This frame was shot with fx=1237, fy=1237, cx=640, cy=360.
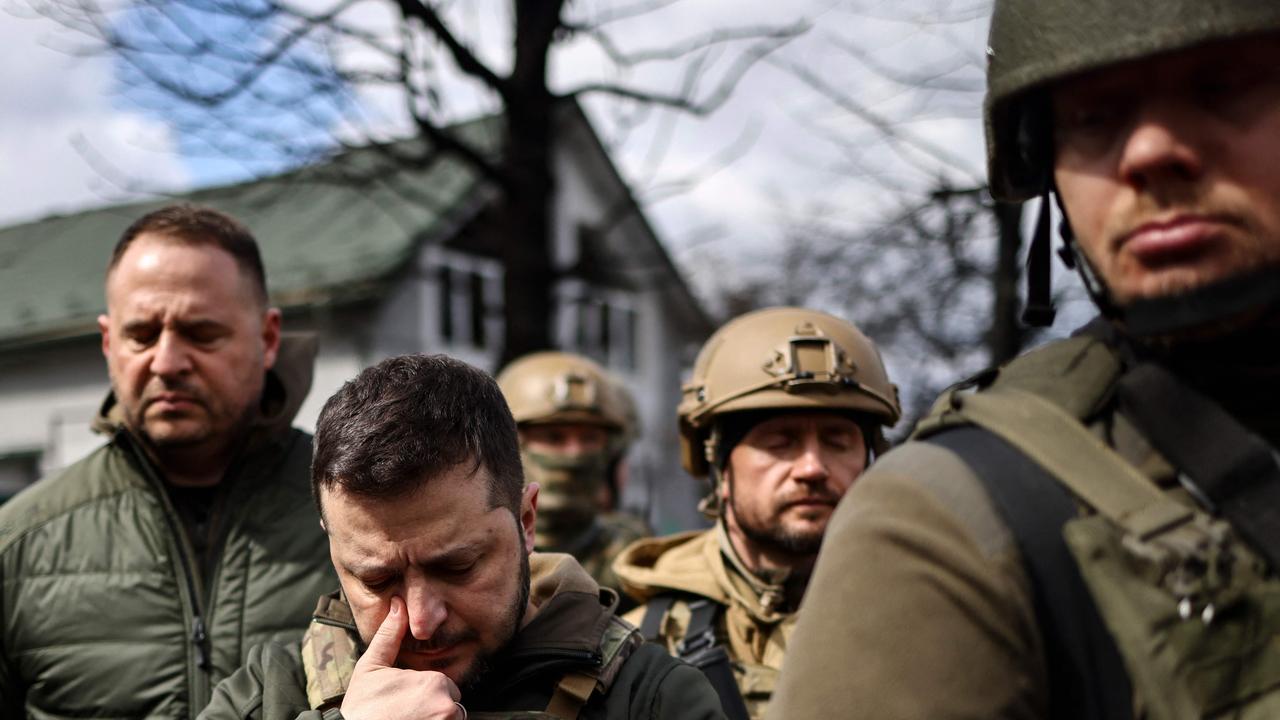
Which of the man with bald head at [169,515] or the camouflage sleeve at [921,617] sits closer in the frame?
the camouflage sleeve at [921,617]

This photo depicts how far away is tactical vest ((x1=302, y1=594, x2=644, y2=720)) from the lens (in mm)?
2396

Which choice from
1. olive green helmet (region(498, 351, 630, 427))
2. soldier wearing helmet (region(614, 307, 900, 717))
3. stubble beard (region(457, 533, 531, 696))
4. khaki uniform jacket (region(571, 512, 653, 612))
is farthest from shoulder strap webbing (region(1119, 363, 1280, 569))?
olive green helmet (region(498, 351, 630, 427))

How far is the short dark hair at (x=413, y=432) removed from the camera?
2369mm

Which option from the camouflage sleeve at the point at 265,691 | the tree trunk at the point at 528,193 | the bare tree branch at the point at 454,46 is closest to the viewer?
the camouflage sleeve at the point at 265,691

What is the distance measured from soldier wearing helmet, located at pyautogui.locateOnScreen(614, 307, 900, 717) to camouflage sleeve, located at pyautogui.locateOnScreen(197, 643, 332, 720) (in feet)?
5.09

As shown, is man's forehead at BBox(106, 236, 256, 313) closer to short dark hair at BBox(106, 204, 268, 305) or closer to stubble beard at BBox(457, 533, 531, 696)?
short dark hair at BBox(106, 204, 268, 305)

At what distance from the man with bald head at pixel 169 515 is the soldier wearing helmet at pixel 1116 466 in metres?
2.18

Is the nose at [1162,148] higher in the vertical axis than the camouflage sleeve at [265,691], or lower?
higher

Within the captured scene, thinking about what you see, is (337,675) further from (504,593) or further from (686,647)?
(686,647)

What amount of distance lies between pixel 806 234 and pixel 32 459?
16.0 m

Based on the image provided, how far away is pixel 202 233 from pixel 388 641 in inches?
65.2

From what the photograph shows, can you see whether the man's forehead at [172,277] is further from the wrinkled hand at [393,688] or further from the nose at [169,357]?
the wrinkled hand at [393,688]

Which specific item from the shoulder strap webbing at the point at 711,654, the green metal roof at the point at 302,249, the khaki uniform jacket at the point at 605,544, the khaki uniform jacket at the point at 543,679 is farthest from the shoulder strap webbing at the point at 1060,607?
the green metal roof at the point at 302,249

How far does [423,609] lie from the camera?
2.30m
